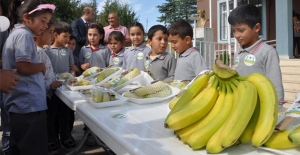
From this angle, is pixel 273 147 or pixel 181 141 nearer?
pixel 273 147

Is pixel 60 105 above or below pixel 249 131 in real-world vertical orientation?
below

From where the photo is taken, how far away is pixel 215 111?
1.14 meters

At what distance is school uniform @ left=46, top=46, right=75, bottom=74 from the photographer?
367cm

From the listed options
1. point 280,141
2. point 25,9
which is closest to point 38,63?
point 25,9

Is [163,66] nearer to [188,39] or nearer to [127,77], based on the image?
[188,39]

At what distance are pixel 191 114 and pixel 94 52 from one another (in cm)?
321

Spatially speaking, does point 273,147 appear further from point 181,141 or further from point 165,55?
point 165,55

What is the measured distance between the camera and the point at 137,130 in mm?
1273

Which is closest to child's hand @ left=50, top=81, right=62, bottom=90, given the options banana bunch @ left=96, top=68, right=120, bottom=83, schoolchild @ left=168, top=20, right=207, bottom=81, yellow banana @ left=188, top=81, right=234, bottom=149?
banana bunch @ left=96, top=68, right=120, bottom=83

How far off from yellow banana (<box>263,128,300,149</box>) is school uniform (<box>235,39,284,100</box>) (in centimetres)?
109

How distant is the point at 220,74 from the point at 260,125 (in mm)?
270

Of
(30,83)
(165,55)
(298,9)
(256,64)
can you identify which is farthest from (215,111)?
(298,9)

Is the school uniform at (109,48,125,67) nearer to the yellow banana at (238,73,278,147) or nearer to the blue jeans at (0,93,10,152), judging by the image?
the blue jeans at (0,93,10,152)

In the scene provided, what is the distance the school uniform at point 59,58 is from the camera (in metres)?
3.67
